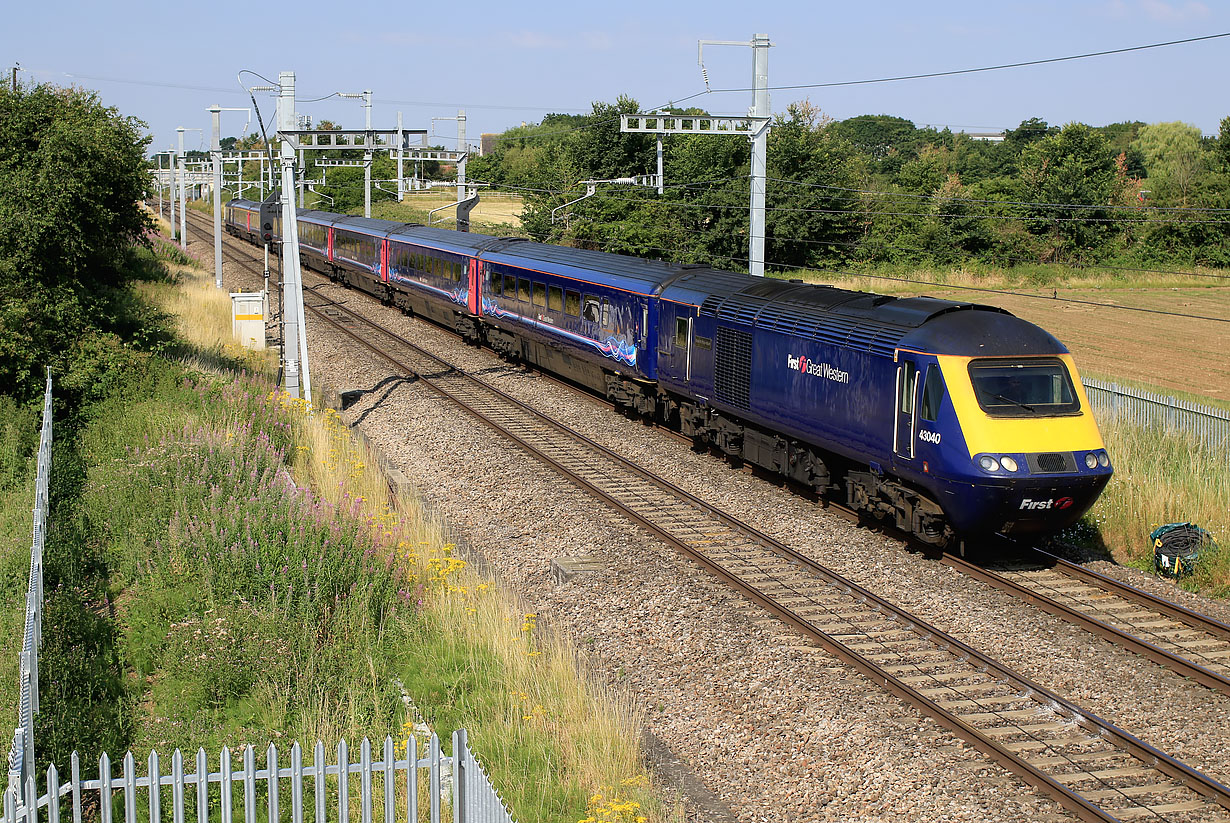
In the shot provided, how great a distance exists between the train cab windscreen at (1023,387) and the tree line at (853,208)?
34.0 metres

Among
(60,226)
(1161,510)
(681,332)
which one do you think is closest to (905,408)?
(1161,510)

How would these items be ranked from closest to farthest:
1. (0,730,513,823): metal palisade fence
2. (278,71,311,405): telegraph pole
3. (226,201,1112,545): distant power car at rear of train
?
(0,730,513,823): metal palisade fence < (226,201,1112,545): distant power car at rear of train < (278,71,311,405): telegraph pole

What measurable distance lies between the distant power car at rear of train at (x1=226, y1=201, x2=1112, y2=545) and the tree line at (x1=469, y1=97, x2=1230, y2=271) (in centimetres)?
2592

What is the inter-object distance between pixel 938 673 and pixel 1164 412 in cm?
1027

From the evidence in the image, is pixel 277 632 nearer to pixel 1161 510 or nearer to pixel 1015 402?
pixel 1015 402

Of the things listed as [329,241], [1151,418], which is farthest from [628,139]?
[1151,418]

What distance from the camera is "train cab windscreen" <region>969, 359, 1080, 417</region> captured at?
1159 centimetres

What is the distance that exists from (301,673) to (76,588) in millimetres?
2667

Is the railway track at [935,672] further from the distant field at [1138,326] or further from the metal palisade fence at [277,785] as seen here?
the distant field at [1138,326]

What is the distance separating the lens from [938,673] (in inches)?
373

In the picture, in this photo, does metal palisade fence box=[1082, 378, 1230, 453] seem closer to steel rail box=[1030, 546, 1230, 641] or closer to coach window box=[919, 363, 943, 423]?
steel rail box=[1030, 546, 1230, 641]

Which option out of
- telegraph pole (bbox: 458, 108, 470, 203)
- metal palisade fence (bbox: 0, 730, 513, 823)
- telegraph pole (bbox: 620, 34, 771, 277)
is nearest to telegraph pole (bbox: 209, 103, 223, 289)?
telegraph pole (bbox: 458, 108, 470, 203)

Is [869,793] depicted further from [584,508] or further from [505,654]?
[584,508]

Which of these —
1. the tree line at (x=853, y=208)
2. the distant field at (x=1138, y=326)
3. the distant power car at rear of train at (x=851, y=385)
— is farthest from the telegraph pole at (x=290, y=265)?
the tree line at (x=853, y=208)
